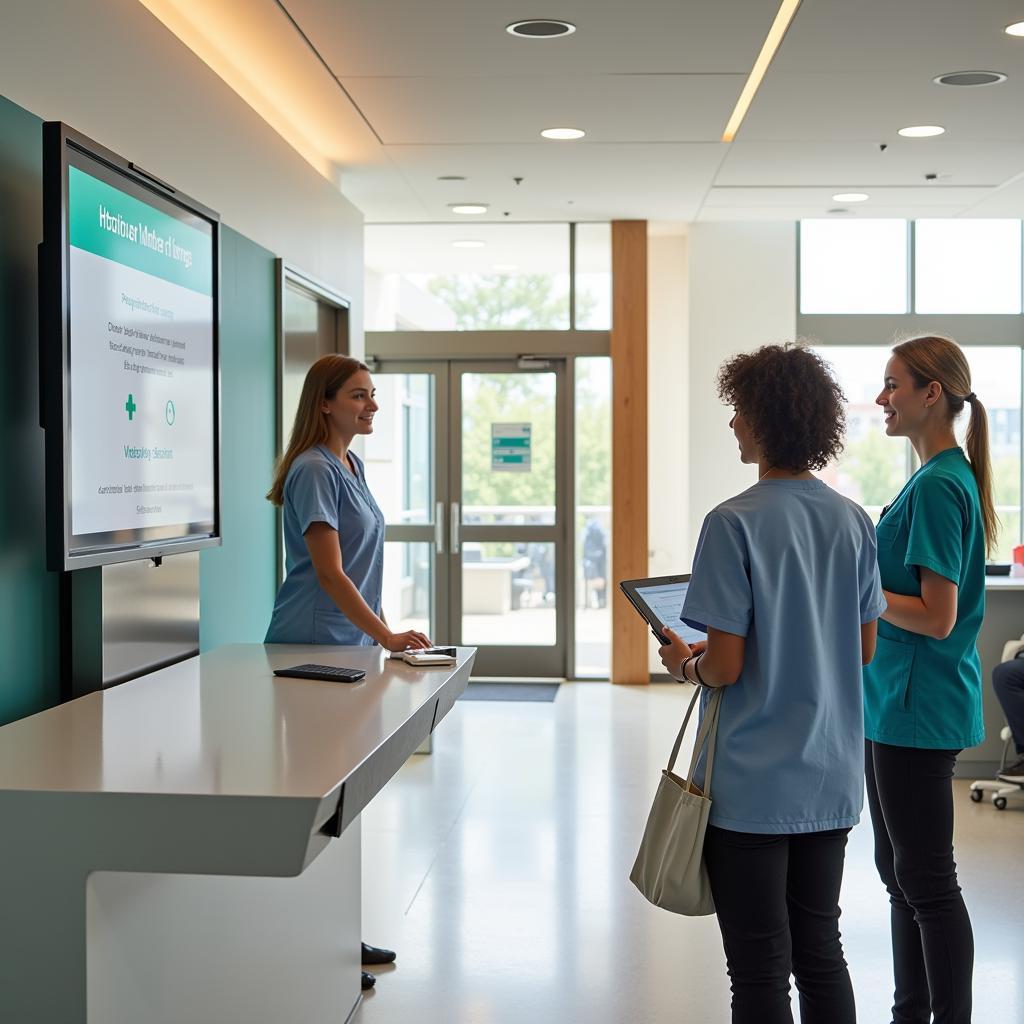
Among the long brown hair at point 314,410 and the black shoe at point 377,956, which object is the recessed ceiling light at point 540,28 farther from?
the black shoe at point 377,956

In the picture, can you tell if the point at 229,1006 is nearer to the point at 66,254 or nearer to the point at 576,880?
the point at 66,254

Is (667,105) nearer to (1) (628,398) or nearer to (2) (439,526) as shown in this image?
(1) (628,398)

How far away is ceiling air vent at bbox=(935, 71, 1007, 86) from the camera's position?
4.53 metres

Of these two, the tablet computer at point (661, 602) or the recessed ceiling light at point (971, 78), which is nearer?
the tablet computer at point (661, 602)

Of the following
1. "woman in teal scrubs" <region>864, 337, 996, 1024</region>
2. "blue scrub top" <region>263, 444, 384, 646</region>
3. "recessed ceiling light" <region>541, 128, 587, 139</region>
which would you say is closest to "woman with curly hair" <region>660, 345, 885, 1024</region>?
"woman in teal scrubs" <region>864, 337, 996, 1024</region>

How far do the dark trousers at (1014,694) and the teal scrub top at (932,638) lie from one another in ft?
8.74

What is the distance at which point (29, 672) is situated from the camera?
2.71 m

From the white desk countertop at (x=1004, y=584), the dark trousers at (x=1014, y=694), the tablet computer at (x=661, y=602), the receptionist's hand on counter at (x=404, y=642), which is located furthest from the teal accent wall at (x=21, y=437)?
the white desk countertop at (x=1004, y=584)

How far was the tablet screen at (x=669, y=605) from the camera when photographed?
2242mm

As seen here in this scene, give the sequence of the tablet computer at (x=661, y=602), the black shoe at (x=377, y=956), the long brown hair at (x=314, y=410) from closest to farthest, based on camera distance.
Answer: the tablet computer at (x=661, y=602)
the long brown hair at (x=314, y=410)
the black shoe at (x=377, y=956)

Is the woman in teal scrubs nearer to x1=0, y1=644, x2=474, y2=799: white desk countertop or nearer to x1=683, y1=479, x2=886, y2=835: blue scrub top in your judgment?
x1=683, y1=479, x2=886, y2=835: blue scrub top

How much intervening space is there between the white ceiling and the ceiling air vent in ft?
0.16

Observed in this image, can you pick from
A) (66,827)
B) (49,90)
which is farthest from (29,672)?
(49,90)

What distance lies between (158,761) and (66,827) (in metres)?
0.19
